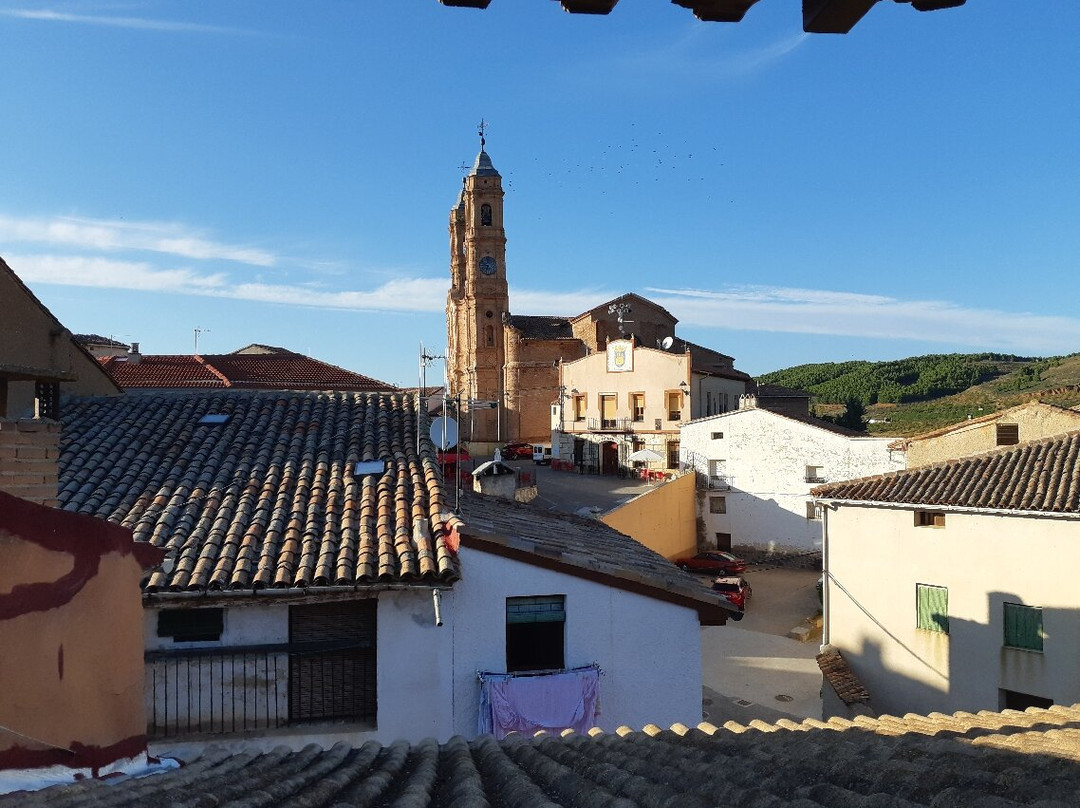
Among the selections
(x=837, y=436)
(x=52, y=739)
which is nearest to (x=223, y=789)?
(x=52, y=739)

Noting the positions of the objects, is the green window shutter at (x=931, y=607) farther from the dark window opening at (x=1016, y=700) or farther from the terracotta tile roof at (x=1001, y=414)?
the terracotta tile roof at (x=1001, y=414)

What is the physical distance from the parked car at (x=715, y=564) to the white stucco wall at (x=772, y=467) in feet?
8.19

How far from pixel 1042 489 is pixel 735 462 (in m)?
17.2

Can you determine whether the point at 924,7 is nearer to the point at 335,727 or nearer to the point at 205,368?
the point at 335,727

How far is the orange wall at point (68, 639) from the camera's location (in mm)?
3668

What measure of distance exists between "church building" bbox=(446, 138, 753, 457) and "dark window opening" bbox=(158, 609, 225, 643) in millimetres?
40248

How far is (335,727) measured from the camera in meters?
8.48

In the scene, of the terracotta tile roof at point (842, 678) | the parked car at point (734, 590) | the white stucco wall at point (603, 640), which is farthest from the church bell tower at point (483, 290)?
the white stucco wall at point (603, 640)

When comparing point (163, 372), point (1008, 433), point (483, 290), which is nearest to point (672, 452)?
point (1008, 433)

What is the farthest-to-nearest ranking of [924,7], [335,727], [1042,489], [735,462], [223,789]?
1. [735,462]
2. [1042,489]
3. [335,727]
4. [223,789]
5. [924,7]

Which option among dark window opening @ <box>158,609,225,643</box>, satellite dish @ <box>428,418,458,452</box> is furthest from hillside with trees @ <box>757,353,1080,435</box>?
dark window opening @ <box>158,609,225,643</box>

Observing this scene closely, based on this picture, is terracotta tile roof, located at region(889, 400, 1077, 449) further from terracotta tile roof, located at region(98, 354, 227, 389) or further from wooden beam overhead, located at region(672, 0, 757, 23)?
terracotta tile roof, located at region(98, 354, 227, 389)

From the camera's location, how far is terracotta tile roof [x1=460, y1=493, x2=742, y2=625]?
29.0 feet

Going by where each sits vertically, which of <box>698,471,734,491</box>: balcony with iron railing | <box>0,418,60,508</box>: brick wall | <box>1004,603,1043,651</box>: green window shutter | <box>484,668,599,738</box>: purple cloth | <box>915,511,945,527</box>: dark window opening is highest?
<box>0,418,60,508</box>: brick wall
